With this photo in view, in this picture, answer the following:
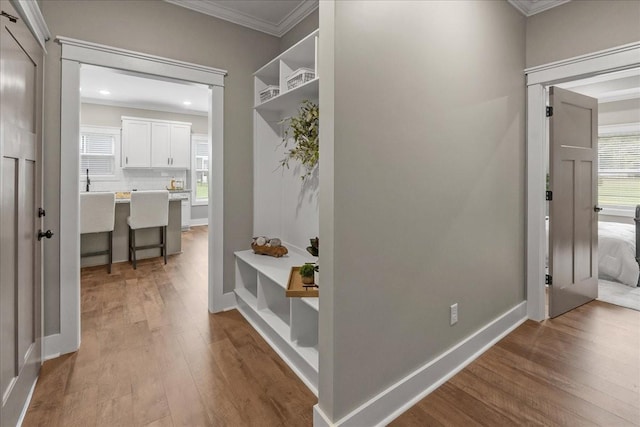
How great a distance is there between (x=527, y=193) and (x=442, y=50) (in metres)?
1.56

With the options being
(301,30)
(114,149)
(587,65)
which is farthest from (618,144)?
(114,149)

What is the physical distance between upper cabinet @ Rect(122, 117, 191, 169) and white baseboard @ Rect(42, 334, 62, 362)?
5.53 meters

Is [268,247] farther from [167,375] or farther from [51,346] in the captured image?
[51,346]

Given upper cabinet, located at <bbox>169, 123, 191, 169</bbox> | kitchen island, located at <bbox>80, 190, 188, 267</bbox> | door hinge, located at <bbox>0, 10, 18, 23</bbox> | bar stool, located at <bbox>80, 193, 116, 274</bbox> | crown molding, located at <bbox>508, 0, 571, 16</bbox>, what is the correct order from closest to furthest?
1. door hinge, located at <bbox>0, 10, 18, 23</bbox>
2. crown molding, located at <bbox>508, 0, 571, 16</bbox>
3. bar stool, located at <bbox>80, 193, 116, 274</bbox>
4. kitchen island, located at <bbox>80, 190, 188, 267</bbox>
5. upper cabinet, located at <bbox>169, 123, 191, 169</bbox>

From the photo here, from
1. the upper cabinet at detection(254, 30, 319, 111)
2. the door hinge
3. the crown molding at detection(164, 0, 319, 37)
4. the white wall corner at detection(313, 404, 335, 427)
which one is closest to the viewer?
the door hinge

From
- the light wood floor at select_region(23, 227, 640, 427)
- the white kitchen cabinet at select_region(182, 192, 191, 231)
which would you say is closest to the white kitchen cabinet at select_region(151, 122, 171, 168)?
the white kitchen cabinet at select_region(182, 192, 191, 231)

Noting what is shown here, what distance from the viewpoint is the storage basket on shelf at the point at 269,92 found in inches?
109

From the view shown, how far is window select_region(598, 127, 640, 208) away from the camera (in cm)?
522

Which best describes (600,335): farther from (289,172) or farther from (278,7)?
(278,7)

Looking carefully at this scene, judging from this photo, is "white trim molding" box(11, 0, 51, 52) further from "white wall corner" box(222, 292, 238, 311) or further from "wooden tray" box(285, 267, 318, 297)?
"white wall corner" box(222, 292, 238, 311)

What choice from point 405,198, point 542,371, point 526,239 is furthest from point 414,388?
point 526,239

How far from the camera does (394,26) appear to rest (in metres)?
1.58

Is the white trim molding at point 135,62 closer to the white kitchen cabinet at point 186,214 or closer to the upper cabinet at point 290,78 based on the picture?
the upper cabinet at point 290,78

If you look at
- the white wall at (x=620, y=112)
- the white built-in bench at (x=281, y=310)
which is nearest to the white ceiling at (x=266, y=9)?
the white built-in bench at (x=281, y=310)
